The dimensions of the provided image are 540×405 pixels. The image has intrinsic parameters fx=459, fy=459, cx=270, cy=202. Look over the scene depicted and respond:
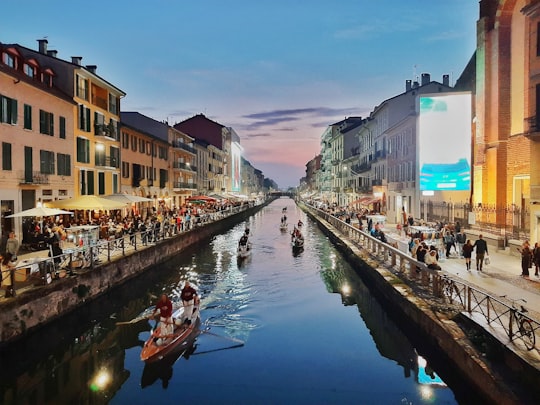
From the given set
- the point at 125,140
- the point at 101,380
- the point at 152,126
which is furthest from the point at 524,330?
the point at 152,126

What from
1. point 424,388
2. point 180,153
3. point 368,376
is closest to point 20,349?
point 368,376

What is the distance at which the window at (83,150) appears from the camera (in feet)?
113

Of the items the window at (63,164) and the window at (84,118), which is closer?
the window at (63,164)

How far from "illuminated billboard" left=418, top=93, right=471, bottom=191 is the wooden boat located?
720 inches

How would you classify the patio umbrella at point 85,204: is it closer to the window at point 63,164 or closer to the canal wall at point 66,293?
the canal wall at point 66,293

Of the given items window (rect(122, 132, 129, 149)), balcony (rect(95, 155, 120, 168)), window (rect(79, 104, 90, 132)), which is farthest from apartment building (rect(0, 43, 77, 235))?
window (rect(122, 132, 129, 149))

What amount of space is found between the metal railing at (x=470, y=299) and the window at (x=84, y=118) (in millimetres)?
23463

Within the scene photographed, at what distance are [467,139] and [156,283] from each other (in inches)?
804

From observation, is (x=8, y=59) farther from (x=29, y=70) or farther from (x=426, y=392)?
(x=426, y=392)

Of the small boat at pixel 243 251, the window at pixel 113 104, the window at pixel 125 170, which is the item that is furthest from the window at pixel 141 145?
the small boat at pixel 243 251

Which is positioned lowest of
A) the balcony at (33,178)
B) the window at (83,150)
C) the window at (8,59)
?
the balcony at (33,178)

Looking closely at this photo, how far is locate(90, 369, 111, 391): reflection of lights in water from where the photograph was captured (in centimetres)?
1234

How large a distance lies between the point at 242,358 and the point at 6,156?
1897cm

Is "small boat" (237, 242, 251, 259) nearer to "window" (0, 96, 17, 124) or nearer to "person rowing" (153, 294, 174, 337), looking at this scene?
"window" (0, 96, 17, 124)
